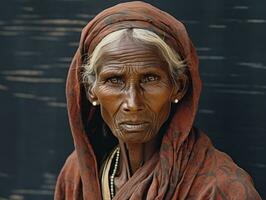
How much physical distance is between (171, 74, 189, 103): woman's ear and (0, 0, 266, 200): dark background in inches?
25.8

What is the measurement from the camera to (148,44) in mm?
3537

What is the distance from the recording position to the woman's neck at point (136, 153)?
378cm

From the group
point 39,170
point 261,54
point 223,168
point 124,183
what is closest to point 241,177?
point 223,168

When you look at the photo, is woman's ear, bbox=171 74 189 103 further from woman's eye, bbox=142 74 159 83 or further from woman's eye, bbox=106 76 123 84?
woman's eye, bbox=106 76 123 84

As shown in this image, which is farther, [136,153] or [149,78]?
[136,153]

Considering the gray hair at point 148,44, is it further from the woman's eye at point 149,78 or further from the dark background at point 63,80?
the dark background at point 63,80

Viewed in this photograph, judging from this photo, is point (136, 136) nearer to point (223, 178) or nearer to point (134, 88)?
point (134, 88)

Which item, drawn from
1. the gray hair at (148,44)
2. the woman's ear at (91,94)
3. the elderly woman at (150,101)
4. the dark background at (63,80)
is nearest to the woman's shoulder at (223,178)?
the elderly woman at (150,101)

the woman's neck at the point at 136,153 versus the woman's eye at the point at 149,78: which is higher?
the woman's eye at the point at 149,78

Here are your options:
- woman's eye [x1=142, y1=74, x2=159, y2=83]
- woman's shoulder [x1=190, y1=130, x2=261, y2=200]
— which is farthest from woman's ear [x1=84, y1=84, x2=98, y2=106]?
woman's shoulder [x1=190, y1=130, x2=261, y2=200]

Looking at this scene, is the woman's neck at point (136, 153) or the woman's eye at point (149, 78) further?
the woman's neck at point (136, 153)

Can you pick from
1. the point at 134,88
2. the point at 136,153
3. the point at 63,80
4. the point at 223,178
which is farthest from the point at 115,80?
the point at 63,80

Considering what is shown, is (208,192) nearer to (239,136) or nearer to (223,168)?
(223,168)

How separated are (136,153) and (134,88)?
0.37 m
